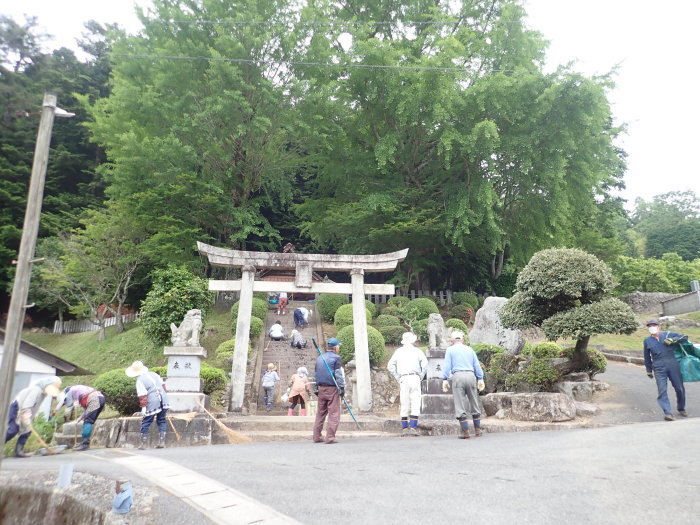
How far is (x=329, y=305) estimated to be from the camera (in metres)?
21.0

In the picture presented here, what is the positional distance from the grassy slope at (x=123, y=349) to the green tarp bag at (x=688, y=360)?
14.5m

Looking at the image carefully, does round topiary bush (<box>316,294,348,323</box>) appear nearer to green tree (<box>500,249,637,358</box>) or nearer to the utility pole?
green tree (<box>500,249,637,358</box>)

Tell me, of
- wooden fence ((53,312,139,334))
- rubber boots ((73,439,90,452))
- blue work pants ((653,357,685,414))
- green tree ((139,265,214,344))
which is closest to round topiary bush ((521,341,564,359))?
blue work pants ((653,357,685,414))

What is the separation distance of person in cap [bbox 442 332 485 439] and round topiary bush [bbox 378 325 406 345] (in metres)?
10.9

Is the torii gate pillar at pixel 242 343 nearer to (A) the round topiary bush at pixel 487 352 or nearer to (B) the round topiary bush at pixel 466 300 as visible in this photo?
(A) the round topiary bush at pixel 487 352

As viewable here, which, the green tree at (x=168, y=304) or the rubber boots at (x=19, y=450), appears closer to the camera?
the rubber boots at (x=19, y=450)

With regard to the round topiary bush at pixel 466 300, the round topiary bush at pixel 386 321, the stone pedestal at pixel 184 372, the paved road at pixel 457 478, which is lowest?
the paved road at pixel 457 478

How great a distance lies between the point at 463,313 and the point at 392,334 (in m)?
5.61

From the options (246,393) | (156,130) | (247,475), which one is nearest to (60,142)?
(156,130)

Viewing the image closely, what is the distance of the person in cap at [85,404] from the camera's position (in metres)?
8.28

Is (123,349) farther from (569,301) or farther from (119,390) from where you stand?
(569,301)

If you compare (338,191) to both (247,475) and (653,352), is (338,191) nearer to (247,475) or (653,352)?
(653,352)

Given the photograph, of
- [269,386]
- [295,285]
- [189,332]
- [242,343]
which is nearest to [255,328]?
[269,386]

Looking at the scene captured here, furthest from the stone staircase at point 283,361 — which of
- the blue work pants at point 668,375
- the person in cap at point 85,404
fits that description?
the blue work pants at point 668,375
